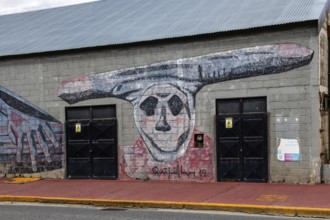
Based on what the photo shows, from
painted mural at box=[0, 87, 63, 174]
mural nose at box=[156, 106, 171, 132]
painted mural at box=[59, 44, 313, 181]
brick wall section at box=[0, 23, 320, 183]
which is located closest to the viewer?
brick wall section at box=[0, 23, 320, 183]

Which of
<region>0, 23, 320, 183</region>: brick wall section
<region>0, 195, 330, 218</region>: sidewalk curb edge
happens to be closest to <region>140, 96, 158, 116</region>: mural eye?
<region>0, 23, 320, 183</region>: brick wall section

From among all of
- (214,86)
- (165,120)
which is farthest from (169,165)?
(214,86)

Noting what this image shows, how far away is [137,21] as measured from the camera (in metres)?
19.3

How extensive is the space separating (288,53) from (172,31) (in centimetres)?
400

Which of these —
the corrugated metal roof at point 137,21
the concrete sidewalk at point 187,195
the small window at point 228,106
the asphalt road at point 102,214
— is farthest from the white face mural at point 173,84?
the asphalt road at point 102,214

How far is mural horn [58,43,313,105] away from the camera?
49.6ft

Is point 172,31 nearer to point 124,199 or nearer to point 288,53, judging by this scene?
point 288,53

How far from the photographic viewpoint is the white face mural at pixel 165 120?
54.2 feet

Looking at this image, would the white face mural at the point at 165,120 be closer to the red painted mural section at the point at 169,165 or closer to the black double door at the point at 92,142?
the red painted mural section at the point at 169,165

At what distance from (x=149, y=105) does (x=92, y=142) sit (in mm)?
2603

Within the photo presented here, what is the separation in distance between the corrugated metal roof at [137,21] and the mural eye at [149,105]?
2.01 meters

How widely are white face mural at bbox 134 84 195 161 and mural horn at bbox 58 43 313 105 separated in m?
0.29

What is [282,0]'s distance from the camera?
55.9ft
